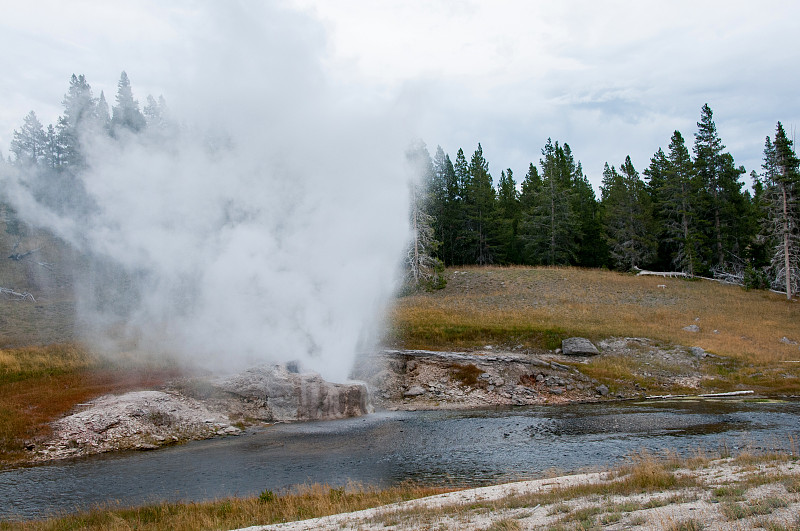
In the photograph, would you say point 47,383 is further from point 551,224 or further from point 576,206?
point 576,206

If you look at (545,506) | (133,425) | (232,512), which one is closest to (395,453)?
(232,512)

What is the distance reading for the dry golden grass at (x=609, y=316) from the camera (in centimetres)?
3691

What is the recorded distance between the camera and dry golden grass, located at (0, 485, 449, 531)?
42.9ft

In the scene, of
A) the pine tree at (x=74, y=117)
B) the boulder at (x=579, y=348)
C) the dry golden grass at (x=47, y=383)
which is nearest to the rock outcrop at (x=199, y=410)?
the dry golden grass at (x=47, y=383)

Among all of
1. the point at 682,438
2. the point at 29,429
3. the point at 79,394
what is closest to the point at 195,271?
the point at 79,394

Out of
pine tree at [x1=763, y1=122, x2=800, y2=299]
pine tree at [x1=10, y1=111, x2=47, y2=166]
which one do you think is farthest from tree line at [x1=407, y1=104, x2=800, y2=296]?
pine tree at [x1=10, y1=111, x2=47, y2=166]

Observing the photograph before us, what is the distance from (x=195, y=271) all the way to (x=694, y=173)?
62.6 metres

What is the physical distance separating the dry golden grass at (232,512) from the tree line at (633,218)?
32.9 m

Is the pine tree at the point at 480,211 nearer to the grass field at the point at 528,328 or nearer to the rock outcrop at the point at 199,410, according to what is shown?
the grass field at the point at 528,328

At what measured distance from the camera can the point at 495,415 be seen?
26375mm

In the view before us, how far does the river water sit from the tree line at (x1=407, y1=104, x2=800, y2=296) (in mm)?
26089

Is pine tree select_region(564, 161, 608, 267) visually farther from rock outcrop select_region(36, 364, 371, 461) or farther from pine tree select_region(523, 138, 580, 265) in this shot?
rock outcrop select_region(36, 364, 371, 461)

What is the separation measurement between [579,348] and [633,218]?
40.3m

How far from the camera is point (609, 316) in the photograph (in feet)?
149
